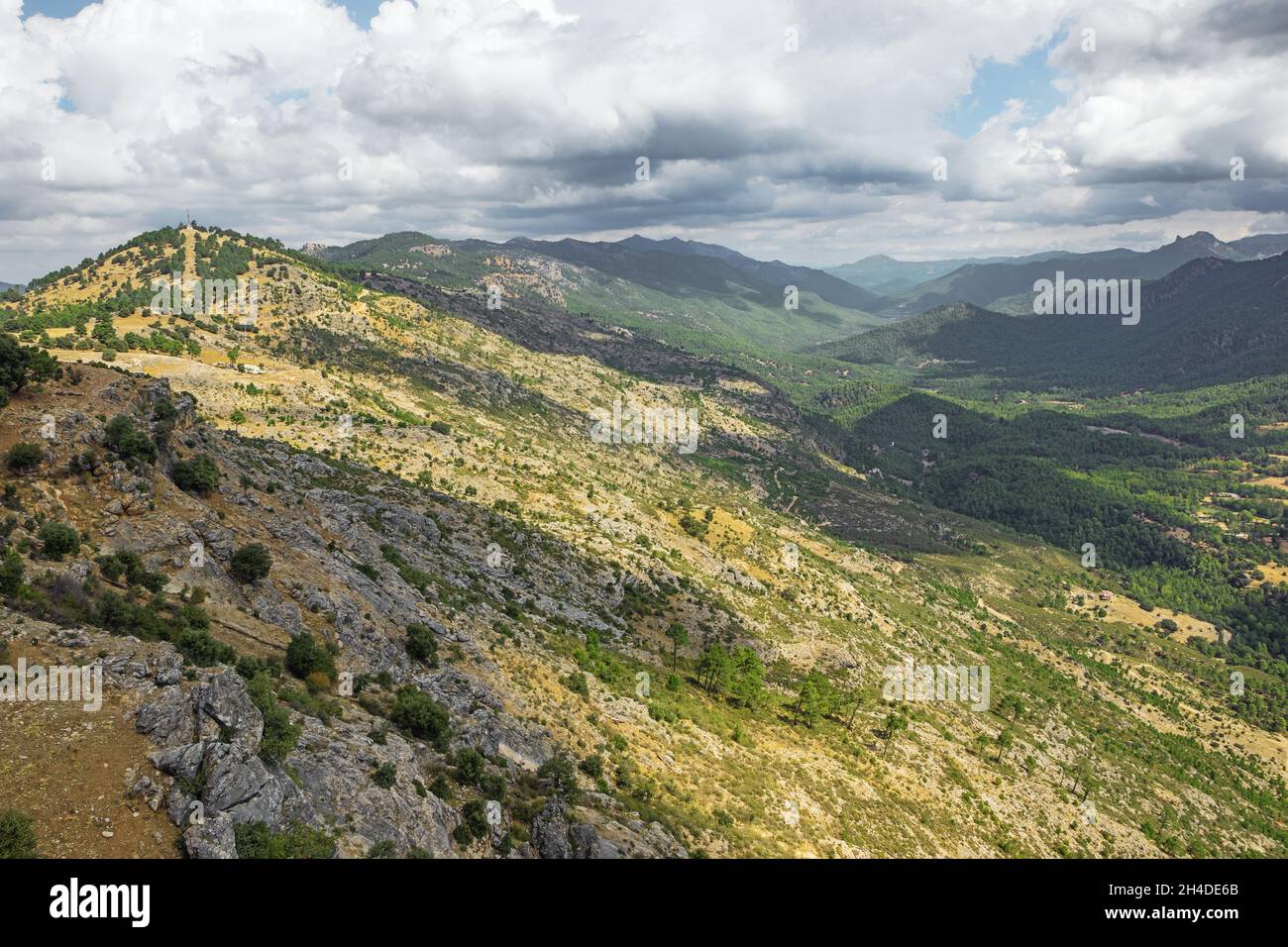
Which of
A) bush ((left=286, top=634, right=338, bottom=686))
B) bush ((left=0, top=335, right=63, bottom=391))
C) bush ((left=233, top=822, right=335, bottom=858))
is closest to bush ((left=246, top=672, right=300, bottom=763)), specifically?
bush ((left=233, top=822, right=335, bottom=858))

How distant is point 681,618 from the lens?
83.2 metres

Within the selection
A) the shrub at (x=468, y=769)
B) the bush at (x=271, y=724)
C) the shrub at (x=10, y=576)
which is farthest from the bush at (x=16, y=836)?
the shrub at (x=468, y=769)

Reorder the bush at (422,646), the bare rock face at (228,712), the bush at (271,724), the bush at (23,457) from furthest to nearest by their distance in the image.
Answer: the bush at (422,646)
the bush at (23,457)
the bush at (271,724)
the bare rock face at (228,712)

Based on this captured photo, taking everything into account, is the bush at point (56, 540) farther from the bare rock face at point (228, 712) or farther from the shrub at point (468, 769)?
the shrub at point (468, 769)

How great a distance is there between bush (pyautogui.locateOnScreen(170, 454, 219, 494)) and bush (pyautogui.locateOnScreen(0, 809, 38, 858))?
28471 millimetres

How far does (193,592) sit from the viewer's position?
107 feet

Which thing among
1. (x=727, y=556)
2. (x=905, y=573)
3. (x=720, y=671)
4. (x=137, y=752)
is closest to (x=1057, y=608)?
(x=905, y=573)

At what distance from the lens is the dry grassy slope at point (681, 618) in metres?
45.0

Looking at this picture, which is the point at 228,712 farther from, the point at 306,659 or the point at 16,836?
the point at 306,659

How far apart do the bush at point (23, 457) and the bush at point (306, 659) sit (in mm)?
15939

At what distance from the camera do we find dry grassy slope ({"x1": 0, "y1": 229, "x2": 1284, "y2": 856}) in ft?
148

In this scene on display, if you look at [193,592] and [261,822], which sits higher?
[193,592]

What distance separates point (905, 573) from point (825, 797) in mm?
128402

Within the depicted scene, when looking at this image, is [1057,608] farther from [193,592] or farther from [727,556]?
[193,592]
